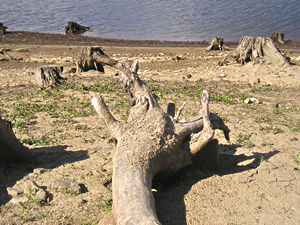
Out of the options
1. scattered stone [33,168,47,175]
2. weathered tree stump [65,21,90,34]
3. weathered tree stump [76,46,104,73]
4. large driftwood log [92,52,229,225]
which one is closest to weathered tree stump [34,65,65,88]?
weathered tree stump [76,46,104,73]

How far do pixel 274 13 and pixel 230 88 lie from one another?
43.0 ft

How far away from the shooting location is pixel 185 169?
4465mm

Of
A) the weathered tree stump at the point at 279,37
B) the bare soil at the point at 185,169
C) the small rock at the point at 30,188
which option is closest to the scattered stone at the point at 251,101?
the bare soil at the point at 185,169

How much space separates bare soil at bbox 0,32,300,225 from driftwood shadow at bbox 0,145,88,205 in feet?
0.04

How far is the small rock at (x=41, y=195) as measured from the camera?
380cm

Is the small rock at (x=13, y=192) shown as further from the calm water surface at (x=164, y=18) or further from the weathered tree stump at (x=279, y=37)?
the calm water surface at (x=164, y=18)

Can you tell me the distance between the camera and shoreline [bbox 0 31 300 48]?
15.8m

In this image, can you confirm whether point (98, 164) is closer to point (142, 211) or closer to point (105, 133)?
point (105, 133)

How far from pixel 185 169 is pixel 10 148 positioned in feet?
7.28

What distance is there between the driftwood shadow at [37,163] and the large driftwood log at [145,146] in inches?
35.4

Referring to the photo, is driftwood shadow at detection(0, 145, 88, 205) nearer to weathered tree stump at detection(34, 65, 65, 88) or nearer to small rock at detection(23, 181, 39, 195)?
small rock at detection(23, 181, 39, 195)

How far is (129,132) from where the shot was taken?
13.6 feet

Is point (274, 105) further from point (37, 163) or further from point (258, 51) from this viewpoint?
point (37, 163)

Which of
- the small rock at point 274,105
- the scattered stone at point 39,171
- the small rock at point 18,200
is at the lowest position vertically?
the small rock at point 18,200
